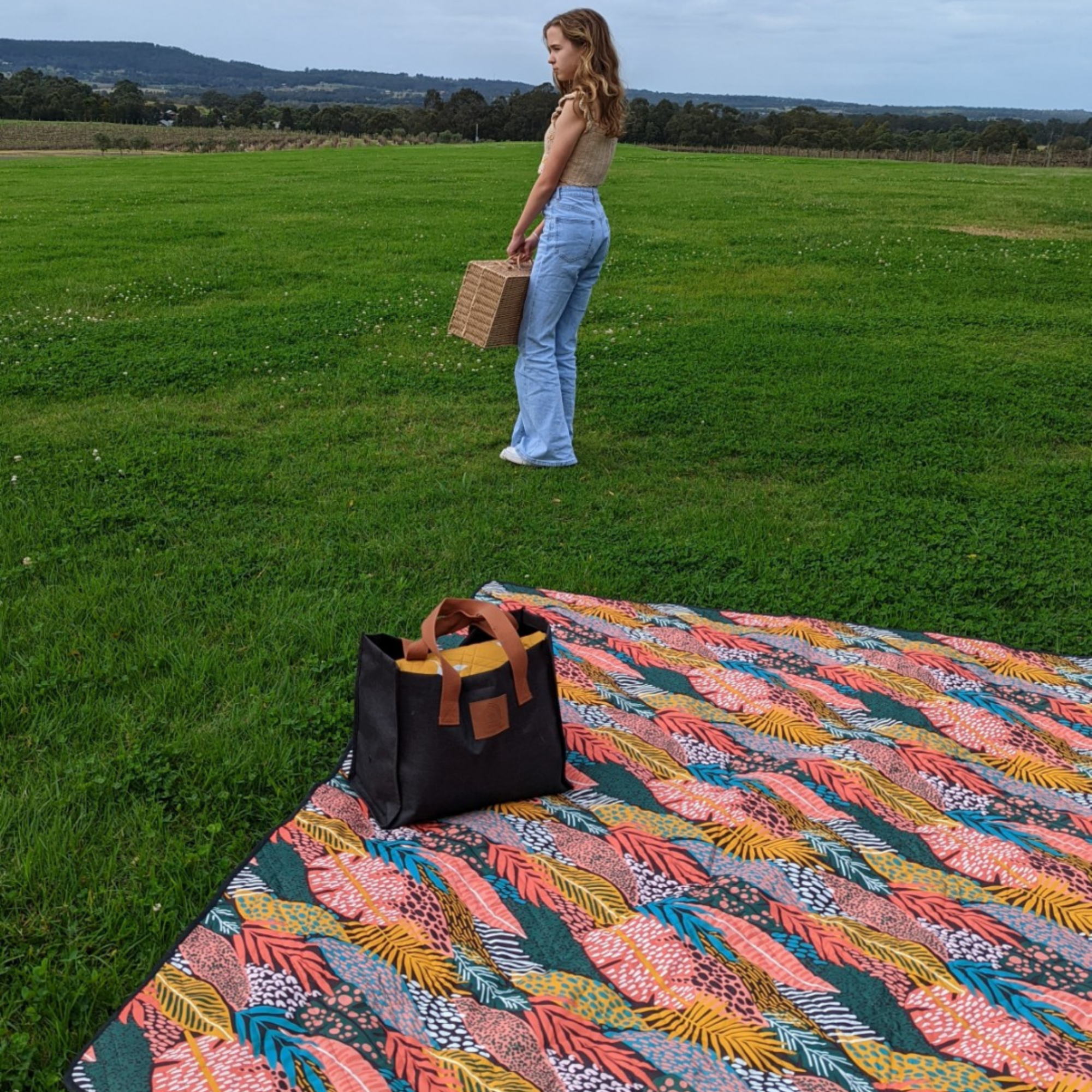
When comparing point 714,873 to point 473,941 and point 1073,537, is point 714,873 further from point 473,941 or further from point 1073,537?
point 1073,537

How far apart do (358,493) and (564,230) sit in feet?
6.04

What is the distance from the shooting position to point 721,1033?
2283 millimetres

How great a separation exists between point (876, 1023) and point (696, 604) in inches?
100

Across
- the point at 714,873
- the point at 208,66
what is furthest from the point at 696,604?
the point at 208,66

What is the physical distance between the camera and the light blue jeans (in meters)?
5.57

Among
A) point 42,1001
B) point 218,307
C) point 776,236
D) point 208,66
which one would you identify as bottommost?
point 42,1001

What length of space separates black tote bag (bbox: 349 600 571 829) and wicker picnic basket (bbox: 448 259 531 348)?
121 inches

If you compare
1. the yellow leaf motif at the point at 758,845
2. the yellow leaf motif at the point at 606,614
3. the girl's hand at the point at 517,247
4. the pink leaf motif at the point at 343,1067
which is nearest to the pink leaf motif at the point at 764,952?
the yellow leaf motif at the point at 758,845

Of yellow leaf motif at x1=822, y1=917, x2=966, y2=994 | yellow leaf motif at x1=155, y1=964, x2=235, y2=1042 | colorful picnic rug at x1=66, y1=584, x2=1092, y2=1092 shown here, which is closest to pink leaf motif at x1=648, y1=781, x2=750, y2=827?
colorful picnic rug at x1=66, y1=584, x2=1092, y2=1092

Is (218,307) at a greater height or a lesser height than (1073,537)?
greater

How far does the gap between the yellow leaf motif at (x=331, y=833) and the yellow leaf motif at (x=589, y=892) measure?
50 cm

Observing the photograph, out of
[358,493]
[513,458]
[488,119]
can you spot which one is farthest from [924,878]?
[488,119]

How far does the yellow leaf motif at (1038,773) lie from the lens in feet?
10.8

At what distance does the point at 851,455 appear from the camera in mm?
6691
